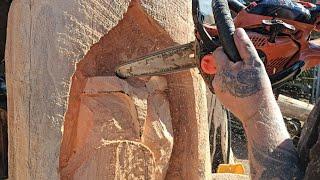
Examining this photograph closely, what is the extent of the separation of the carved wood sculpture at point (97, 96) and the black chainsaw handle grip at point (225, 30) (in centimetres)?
58

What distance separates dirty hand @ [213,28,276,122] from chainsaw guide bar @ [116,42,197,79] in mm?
303

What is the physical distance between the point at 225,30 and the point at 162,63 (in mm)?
449

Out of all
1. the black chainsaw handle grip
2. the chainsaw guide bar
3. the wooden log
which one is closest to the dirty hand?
the black chainsaw handle grip

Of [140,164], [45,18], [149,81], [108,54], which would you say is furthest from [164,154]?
[45,18]

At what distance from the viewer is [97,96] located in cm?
194

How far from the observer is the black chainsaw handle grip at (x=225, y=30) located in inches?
55.6

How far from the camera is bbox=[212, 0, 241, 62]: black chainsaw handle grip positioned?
1.41 metres

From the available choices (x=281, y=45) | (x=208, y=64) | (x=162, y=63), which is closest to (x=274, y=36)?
(x=281, y=45)

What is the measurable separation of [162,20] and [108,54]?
230mm

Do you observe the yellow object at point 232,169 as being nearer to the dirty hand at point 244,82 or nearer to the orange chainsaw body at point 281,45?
the orange chainsaw body at point 281,45

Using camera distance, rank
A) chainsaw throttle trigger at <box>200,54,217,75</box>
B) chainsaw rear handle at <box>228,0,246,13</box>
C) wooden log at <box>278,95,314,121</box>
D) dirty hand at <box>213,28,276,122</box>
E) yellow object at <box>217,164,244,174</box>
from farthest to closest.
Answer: wooden log at <box>278,95,314,121</box>
yellow object at <box>217,164,244,174</box>
chainsaw rear handle at <box>228,0,246,13</box>
chainsaw throttle trigger at <box>200,54,217,75</box>
dirty hand at <box>213,28,276,122</box>

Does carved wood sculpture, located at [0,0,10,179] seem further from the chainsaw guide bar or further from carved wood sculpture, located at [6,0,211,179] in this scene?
the chainsaw guide bar

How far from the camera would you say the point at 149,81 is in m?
2.05

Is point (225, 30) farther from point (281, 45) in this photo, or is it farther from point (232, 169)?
point (232, 169)
